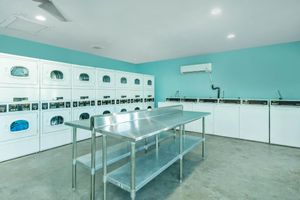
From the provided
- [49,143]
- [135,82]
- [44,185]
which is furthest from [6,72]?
[135,82]

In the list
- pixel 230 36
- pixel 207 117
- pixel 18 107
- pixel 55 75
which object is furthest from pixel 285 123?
pixel 18 107

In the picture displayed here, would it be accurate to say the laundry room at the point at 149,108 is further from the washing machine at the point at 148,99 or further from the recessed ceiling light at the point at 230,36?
the washing machine at the point at 148,99

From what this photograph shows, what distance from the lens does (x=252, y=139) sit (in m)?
4.03

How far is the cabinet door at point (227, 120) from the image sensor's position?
422cm

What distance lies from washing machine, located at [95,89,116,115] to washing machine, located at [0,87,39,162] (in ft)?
4.69

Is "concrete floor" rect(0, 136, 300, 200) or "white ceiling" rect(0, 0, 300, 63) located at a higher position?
"white ceiling" rect(0, 0, 300, 63)

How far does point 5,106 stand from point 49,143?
111cm

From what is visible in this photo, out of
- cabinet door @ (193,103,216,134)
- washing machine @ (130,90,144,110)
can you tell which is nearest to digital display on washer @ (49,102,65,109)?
washing machine @ (130,90,144,110)

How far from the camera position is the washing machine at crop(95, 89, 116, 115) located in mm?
4307

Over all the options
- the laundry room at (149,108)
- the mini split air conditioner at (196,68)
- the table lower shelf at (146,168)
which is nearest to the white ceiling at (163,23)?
the laundry room at (149,108)

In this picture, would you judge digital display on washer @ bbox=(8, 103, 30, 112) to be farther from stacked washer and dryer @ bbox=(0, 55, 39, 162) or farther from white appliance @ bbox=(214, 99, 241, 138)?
white appliance @ bbox=(214, 99, 241, 138)

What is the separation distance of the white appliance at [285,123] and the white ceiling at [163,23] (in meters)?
1.59

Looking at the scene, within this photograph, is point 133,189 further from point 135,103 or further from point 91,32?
point 135,103

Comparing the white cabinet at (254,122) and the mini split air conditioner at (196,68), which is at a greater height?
the mini split air conditioner at (196,68)
